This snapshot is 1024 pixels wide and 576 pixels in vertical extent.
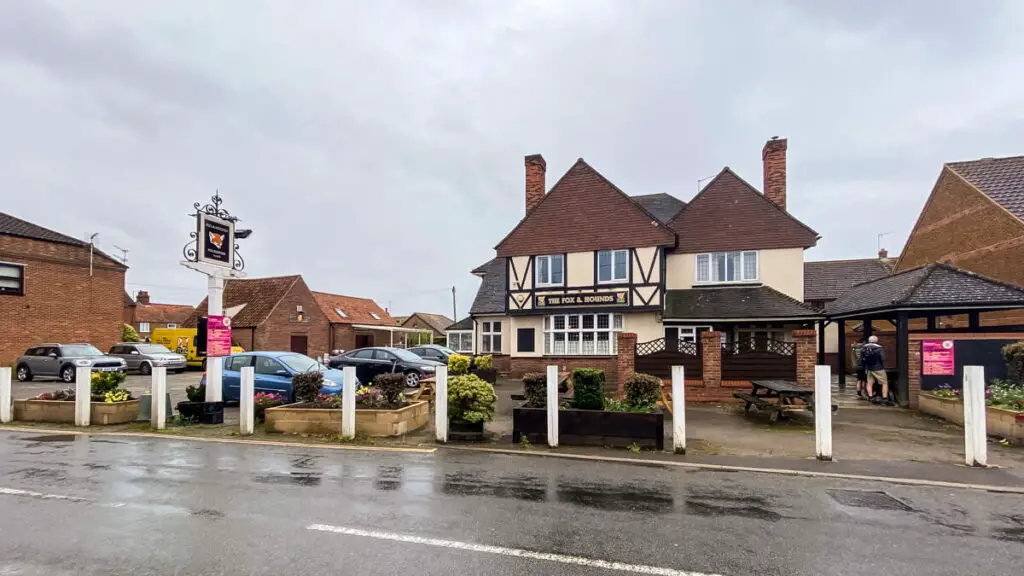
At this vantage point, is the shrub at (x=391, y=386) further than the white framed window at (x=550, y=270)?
No

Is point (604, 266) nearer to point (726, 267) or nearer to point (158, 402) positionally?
point (726, 267)

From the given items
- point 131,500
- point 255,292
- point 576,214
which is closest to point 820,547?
point 131,500

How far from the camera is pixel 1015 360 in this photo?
1052cm

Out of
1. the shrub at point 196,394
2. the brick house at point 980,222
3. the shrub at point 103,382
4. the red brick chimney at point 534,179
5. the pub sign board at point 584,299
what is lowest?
the shrub at point 196,394

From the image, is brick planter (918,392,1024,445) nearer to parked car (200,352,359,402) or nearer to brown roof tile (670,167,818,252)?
brown roof tile (670,167,818,252)

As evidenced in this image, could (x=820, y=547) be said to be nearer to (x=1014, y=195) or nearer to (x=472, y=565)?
(x=472, y=565)

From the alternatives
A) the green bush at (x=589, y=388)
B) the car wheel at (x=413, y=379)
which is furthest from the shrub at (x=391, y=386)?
the car wheel at (x=413, y=379)

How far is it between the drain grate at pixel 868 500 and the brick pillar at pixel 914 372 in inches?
337

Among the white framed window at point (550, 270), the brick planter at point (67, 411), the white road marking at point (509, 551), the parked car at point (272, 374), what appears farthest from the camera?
the white framed window at point (550, 270)

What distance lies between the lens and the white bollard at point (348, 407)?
30.1 ft

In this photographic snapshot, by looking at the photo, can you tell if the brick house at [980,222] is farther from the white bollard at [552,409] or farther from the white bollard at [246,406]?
the white bollard at [246,406]

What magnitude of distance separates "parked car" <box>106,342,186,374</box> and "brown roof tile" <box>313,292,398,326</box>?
15365mm

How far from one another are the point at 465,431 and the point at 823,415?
563 cm

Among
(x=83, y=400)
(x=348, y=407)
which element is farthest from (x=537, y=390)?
(x=83, y=400)
